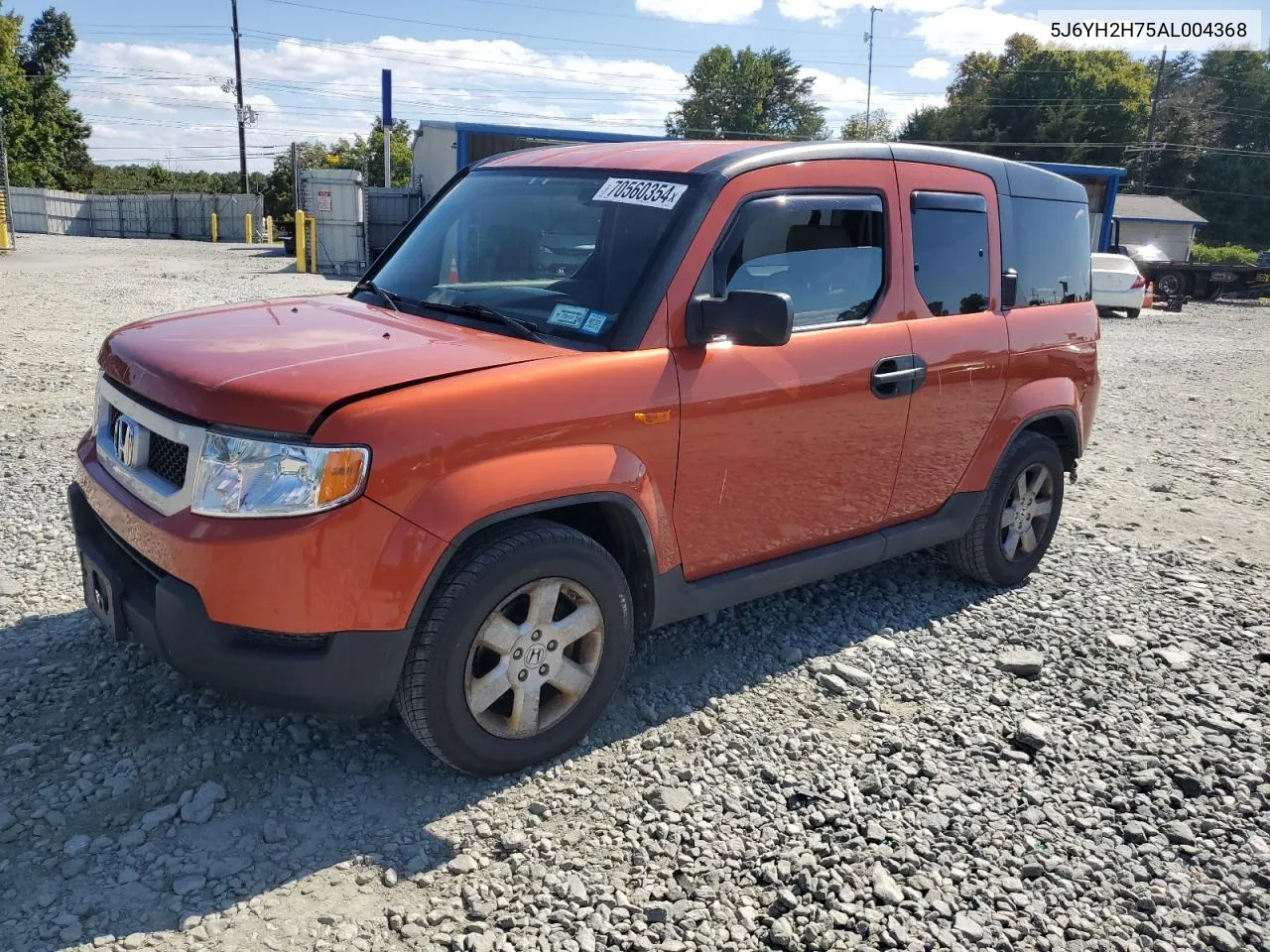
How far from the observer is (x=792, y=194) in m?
3.78

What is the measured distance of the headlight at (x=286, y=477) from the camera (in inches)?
106

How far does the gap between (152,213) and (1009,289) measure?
5163 cm

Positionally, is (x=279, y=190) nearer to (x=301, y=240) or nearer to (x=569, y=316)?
(x=301, y=240)

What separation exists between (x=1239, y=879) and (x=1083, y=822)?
1.44ft

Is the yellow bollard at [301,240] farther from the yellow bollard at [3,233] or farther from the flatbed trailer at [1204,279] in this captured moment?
the flatbed trailer at [1204,279]

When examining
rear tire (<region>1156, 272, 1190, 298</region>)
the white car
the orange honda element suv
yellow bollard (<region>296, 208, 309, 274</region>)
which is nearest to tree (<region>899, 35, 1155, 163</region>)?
rear tire (<region>1156, 272, 1190, 298</region>)

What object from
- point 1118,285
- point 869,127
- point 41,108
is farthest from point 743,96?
point 1118,285

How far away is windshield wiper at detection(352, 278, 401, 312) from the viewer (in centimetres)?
395

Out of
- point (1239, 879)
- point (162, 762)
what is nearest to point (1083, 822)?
point (1239, 879)

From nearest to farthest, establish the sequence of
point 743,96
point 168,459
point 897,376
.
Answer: point 168,459 < point 897,376 < point 743,96

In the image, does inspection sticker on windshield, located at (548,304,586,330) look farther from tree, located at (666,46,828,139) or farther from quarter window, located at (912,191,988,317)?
tree, located at (666,46,828,139)

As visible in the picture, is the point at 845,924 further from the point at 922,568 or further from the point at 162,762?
the point at 922,568

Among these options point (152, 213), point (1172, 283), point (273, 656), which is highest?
point (152, 213)

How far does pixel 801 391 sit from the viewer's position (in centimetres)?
371
